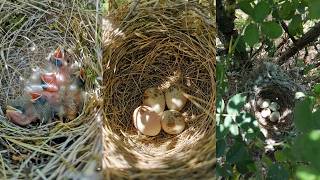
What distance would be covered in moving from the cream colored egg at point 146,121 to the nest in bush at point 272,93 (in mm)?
403

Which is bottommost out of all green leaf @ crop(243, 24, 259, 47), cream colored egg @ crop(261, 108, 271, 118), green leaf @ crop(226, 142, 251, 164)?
green leaf @ crop(226, 142, 251, 164)

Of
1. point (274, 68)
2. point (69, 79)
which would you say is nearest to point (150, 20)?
point (69, 79)

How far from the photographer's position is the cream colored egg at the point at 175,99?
65 centimetres

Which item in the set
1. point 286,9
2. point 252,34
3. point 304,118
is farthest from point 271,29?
point 304,118

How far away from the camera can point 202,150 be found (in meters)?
0.61

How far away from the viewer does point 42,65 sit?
745mm

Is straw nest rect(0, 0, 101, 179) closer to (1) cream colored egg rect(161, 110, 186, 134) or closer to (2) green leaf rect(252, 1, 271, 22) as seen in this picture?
(1) cream colored egg rect(161, 110, 186, 134)

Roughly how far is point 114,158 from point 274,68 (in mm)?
546

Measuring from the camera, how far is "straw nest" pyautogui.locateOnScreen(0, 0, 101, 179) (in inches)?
25.8

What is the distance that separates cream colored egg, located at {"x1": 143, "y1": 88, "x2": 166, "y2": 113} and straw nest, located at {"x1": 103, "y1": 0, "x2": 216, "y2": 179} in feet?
0.03

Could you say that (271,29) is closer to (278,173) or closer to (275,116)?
(278,173)

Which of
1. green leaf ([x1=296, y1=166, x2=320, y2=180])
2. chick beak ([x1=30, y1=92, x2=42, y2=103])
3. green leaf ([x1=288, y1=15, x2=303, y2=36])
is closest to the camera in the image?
green leaf ([x1=296, y1=166, x2=320, y2=180])

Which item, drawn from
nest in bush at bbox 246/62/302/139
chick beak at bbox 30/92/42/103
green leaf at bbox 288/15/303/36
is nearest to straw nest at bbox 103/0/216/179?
chick beak at bbox 30/92/42/103

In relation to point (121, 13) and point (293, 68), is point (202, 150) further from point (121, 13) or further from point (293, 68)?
point (293, 68)
